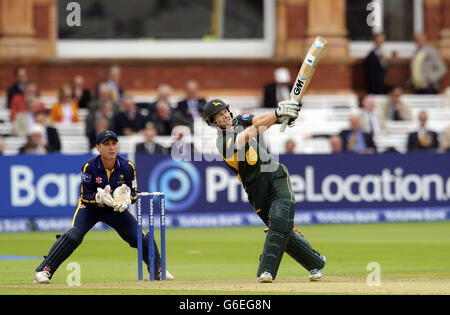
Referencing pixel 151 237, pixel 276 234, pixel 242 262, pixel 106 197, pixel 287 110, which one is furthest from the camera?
pixel 242 262

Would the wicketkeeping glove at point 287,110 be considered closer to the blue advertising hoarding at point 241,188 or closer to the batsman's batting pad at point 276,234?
the batsman's batting pad at point 276,234

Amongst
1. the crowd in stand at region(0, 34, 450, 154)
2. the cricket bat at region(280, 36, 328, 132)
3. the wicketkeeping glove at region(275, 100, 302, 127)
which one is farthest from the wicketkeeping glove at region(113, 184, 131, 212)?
the crowd in stand at region(0, 34, 450, 154)

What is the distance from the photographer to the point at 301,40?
28.5 m

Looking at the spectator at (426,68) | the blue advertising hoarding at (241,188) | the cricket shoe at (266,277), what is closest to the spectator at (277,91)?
the blue advertising hoarding at (241,188)

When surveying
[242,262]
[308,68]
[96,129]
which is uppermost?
[308,68]

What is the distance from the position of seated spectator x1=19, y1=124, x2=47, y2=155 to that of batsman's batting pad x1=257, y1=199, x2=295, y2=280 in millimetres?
10514

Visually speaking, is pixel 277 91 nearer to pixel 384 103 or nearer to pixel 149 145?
pixel 384 103

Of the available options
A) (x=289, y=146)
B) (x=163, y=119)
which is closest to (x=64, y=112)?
(x=163, y=119)

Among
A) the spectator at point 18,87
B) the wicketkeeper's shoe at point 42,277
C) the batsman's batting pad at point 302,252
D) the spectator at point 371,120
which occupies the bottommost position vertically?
the wicketkeeper's shoe at point 42,277

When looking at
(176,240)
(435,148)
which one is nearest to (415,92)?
(435,148)

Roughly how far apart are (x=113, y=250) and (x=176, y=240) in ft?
5.56

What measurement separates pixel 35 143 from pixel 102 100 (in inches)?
90.9

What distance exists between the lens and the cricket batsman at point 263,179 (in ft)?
40.5

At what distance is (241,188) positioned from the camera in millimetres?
22297
